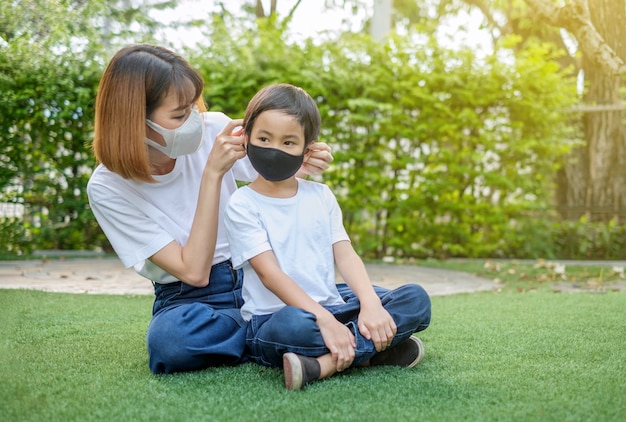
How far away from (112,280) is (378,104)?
3.08 metres

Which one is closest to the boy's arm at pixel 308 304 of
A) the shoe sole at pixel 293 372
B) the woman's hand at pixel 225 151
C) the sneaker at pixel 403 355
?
the shoe sole at pixel 293 372

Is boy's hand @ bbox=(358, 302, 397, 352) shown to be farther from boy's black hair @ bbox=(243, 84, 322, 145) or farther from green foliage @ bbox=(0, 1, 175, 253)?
green foliage @ bbox=(0, 1, 175, 253)

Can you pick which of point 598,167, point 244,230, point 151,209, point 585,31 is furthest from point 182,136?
point 598,167

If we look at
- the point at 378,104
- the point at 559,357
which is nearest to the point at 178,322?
the point at 559,357

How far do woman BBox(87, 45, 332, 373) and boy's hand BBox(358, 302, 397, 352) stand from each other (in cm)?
49

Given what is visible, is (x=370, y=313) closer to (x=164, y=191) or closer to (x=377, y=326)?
(x=377, y=326)

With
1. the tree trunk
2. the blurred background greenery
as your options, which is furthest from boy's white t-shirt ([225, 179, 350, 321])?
the tree trunk

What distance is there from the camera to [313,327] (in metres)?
2.24

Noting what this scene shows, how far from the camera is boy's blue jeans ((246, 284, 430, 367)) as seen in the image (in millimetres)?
2250

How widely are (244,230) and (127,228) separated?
466 mm

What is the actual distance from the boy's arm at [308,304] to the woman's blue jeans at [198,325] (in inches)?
12.1

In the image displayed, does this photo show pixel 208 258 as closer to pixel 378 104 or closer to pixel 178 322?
pixel 178 322

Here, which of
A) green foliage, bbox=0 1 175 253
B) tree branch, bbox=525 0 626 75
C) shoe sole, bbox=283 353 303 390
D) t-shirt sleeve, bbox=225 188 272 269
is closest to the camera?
shoe sole, bbox=283 353 303 390

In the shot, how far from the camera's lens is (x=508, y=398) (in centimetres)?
206
